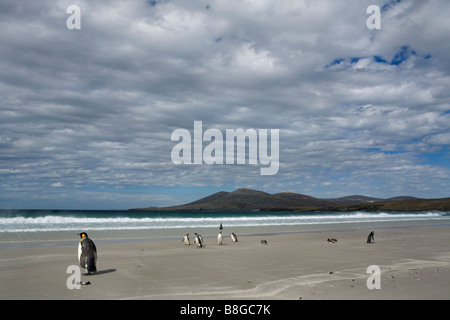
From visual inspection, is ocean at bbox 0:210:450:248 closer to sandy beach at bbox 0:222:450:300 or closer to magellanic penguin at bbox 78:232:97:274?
sandy beach at bbox 0:222:450:300

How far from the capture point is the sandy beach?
22.8ft

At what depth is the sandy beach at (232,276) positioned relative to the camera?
22.8 ft

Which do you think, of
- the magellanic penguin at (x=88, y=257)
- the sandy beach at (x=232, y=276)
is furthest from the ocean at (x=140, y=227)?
the magellanic penguin at (x=88, y=257)

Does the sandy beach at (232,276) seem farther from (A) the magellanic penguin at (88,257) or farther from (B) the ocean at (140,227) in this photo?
(B) the ocean at (140,227)

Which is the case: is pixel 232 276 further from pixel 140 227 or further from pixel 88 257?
pixel 140 227

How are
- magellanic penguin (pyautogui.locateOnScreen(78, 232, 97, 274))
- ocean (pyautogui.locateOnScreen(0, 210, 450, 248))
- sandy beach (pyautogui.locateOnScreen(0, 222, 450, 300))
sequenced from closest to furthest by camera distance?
sandy beach (pyautogui.locateOnScreen(0, 222, 450, 300)) < magellanic penguin (pyautogui.locateOnScreen(78, 232, 97, 274)) < ocean (pyautogui.locateOnScreen(0, 210, 450, 248))

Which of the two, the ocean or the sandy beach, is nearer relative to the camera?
the sandy beach

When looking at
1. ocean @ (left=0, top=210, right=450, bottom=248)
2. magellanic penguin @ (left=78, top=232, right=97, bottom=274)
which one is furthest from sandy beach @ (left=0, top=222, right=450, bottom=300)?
ocean @ (left=0, top=210, right=450, bottom=248)

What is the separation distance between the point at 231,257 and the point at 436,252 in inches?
334
